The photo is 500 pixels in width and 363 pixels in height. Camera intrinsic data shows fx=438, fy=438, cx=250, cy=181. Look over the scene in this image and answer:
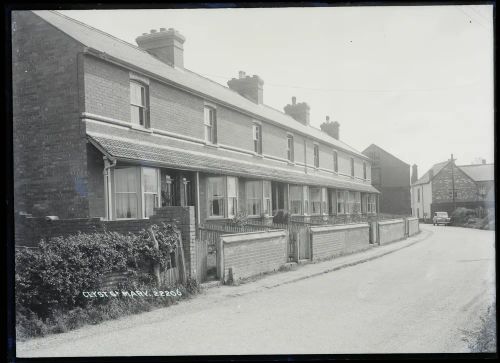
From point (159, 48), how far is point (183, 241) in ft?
33.2

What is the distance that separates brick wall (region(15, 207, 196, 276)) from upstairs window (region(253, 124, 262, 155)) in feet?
33.9

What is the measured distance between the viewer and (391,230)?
26.0 meters

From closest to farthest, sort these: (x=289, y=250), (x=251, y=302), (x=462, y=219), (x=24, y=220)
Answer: (x=251, y=302) < (x=24, y=220) < (x=289, y=250) < (x=462, y=219)

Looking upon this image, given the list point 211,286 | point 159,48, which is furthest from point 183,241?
point 159,48

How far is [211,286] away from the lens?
10719 millimetres

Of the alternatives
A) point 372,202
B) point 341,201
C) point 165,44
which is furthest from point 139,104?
point 372,202

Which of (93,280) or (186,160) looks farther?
(186,160)

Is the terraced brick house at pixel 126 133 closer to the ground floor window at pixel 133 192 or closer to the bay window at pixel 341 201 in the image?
the ground floor window at pixel 133 192

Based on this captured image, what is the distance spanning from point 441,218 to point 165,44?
103 ft

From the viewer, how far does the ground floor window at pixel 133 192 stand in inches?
481

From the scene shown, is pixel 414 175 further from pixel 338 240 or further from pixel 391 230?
pixel 338 240

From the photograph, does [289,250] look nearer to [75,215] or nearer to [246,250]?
[246,250]

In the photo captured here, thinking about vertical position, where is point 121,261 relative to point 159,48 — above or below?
below

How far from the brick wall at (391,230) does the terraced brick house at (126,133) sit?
21.2 ft
